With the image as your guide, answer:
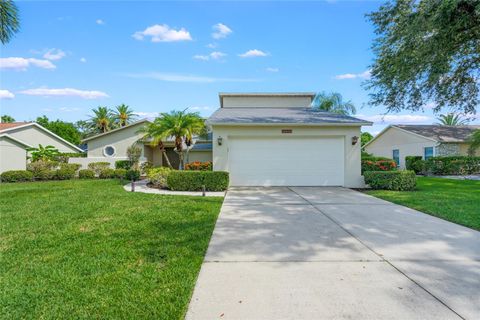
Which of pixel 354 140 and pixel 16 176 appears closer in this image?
pixel 354 140

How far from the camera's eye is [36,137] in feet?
79.0

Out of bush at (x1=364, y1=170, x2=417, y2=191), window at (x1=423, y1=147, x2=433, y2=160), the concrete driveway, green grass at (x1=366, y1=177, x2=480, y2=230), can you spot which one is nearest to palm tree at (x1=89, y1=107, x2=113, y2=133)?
bush at (x1=364, y1=170, x2=417, y2=191)

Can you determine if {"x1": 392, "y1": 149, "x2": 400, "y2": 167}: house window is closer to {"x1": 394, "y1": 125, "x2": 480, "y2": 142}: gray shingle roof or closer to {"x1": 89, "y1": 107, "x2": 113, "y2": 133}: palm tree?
{"x1": 394, "y1": 125, "x2": 480, "y2": 142}: gray shingle roof

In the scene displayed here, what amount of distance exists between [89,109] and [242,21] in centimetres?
2897

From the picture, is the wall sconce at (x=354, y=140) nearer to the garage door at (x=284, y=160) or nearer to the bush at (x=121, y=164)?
the garage door at (x=284, y=160)

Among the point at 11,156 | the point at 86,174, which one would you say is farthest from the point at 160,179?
the point at 11,156

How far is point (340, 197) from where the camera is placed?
8.71 meters

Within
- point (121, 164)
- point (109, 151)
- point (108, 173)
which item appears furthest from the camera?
point (109, 151)

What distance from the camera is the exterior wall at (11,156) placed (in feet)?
53.9

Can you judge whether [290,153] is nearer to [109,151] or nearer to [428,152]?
[109,151]

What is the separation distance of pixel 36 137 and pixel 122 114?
11.9 metres

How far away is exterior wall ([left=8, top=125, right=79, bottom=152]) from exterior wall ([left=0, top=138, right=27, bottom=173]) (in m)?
6.02

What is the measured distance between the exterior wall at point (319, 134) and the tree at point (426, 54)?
79.0 inches

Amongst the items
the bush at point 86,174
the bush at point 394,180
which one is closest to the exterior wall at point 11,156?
the bush at point 86,174
